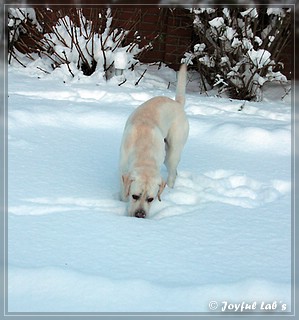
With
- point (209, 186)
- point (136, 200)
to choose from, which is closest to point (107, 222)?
point (136, 200)

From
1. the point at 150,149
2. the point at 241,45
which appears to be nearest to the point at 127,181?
the point at 150,149

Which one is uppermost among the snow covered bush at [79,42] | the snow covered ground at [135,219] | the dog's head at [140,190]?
the snow covered bush at [79,42]

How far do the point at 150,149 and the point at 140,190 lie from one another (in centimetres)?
43

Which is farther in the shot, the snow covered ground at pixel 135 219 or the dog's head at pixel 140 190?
the dog's head at pixel 140 190

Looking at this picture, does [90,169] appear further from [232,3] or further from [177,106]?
[232,3]

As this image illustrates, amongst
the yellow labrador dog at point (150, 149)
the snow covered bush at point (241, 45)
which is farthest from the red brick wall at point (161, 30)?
the yellow labrador dog at point (150, 149)

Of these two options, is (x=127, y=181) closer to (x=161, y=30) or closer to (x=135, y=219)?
(x=135, y=219)

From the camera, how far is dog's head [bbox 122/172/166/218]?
4.17m

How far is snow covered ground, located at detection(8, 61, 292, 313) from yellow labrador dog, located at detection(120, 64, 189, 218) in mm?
156

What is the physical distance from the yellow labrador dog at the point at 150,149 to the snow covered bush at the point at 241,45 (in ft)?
A: 9.45

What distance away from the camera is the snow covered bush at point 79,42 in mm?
8102

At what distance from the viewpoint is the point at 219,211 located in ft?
14.6

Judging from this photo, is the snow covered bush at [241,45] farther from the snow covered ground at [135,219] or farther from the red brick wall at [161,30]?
the snow covered ground at [135,219]

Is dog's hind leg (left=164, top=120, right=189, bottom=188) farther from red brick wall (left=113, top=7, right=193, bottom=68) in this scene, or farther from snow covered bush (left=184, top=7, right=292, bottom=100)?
red brick wall (left=113, top=7, right=193, bottom=68)
